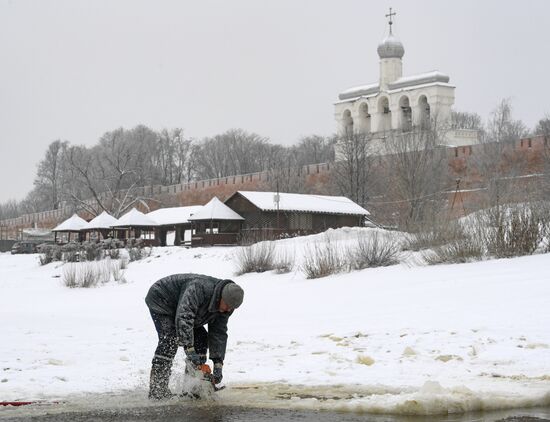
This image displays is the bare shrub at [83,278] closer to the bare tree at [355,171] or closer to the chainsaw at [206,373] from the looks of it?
the chainsaw at [206,373]

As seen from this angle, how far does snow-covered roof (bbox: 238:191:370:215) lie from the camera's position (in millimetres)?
42406

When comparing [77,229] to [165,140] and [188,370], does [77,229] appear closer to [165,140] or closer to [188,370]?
[165,140]

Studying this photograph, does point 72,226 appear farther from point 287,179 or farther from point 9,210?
point 9,210

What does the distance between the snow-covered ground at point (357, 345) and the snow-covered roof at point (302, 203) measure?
23500mm

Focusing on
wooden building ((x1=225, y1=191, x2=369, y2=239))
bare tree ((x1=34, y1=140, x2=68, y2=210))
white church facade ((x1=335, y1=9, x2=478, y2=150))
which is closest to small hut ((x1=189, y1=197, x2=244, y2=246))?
wooden building ((x1=225, y1=191, x2=369, y2=239))

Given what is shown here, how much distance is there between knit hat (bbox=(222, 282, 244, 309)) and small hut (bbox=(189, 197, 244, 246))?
34.7 meters

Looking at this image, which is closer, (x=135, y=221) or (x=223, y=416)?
(x=223, y=416)

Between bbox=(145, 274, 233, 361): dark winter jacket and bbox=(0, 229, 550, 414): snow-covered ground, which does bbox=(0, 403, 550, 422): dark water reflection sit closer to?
bbox=(0, 229, 550, 414): snow-covered ground

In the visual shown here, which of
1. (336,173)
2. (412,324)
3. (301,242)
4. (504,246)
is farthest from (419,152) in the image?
(412,324)

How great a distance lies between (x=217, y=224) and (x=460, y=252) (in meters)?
26.0

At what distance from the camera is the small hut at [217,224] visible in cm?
4162

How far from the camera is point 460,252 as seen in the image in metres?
18.6

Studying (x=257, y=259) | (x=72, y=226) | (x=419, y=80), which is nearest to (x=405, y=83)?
(x=419, y=80)

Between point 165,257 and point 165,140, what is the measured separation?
58054 millimetres
